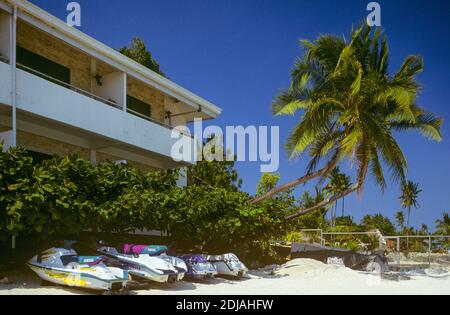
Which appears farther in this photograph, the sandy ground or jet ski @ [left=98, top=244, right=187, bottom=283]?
jet ski @ [left=98, top=244, right=187, bottom=283]

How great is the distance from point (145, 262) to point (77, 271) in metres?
1.89

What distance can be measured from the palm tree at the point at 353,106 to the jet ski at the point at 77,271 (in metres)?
9.06

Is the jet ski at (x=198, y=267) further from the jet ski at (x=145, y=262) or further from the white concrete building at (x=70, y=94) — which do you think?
the white concrete building at (x=70, y=94)

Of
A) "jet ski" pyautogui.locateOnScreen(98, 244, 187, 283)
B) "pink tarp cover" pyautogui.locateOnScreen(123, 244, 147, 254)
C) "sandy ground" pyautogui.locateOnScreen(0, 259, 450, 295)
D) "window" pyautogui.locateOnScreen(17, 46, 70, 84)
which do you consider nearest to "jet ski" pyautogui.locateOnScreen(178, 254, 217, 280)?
"sandy ground" pyautogui.locateOnScreen(0, 259, 450, 295)

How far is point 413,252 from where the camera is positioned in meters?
21.2

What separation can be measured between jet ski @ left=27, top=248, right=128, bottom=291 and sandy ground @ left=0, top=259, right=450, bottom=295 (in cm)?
32

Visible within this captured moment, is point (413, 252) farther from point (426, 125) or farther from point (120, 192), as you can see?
point (120, 192)

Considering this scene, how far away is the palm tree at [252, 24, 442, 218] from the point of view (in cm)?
1745

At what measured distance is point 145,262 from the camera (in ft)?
37.7

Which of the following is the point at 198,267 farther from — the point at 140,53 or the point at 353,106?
the point at 140,53

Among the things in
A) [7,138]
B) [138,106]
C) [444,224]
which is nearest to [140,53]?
[138,106]

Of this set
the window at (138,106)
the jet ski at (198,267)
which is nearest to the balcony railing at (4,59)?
the window at (138,106)

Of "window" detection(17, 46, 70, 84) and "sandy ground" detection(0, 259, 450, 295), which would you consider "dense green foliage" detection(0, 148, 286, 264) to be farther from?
"window" detection(17, 46, 70, 84)
